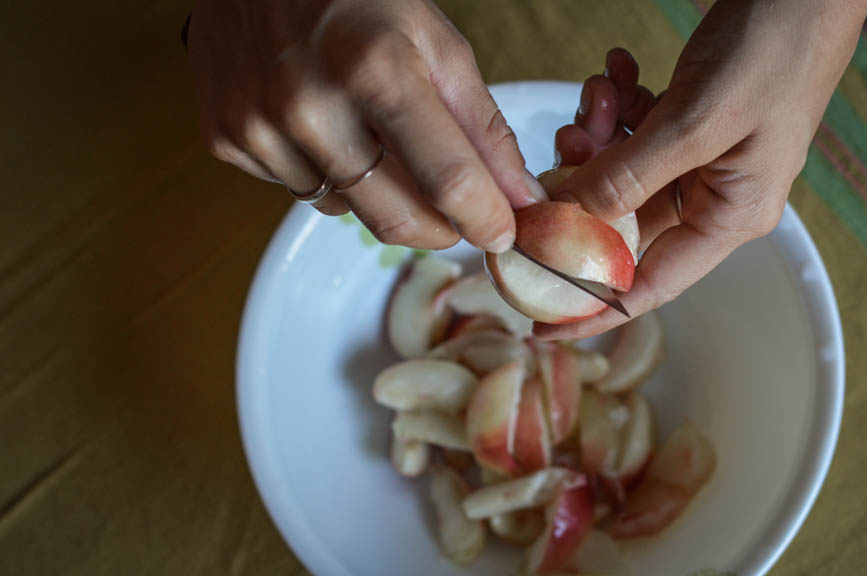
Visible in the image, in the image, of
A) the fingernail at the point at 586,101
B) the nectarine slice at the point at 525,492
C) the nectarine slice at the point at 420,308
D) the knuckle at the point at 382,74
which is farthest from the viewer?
the nectarine slice at the point at 420,308

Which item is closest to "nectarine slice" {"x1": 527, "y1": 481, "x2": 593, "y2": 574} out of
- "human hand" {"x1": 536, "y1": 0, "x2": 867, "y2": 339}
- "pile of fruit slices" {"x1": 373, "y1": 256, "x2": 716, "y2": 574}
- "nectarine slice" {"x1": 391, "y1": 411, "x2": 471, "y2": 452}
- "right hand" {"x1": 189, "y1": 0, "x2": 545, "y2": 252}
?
"pile of fruit slices" {"x1": 373, "y1": 256, "x2": 716, "y2": 574}

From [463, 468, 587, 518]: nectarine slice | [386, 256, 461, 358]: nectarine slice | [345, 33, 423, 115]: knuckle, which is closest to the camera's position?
[345, 33, 423, 115]: knuckle

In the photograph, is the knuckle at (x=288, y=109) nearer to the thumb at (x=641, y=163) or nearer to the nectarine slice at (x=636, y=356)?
the thumb at (x=641, y=163)

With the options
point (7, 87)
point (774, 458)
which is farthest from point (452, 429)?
point (7, 87)

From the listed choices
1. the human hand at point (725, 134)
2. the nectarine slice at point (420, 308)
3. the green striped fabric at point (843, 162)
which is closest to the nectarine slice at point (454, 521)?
the nectarine slice at point (420, 308)

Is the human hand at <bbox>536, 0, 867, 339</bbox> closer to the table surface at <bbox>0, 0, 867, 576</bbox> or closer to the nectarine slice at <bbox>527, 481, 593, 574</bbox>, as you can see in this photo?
the nectarine slice at <bbox>527, 481, 593, 574</bbox>

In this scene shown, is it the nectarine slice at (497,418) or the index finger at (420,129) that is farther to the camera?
the nectarine slice at (497,418)

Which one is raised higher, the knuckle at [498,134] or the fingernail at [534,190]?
the knuckle at [498,134]
